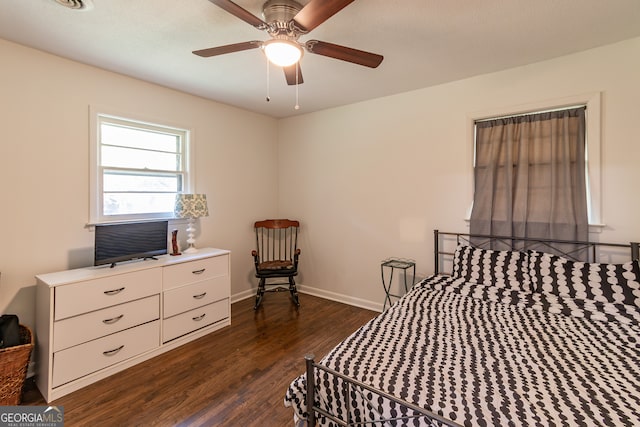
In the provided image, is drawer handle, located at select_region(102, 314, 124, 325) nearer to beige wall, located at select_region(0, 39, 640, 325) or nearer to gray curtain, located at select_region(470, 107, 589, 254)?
beige wall, located at select_region(0, 39, 640, 325)

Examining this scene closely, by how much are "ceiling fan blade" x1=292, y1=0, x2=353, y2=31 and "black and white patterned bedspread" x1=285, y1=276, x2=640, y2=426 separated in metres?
1.68

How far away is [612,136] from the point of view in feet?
7.54

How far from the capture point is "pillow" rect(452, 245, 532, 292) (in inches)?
91.9

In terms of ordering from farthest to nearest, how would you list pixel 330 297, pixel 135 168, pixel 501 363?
pixel 330 297, pixel 135 168, pixel 501 363

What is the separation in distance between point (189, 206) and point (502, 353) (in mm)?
2906

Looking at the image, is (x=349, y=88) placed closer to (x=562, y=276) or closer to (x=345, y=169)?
(x=345, y=169)

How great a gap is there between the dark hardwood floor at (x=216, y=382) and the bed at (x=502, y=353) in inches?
30.6

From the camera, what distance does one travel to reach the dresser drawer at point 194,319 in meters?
2.63

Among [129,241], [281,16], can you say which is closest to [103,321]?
[129,241]

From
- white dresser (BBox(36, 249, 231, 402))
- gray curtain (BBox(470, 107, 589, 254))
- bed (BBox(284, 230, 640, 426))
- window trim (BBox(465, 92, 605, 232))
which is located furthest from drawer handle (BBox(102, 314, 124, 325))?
window trim (BBox(465, 92, 605, 232))

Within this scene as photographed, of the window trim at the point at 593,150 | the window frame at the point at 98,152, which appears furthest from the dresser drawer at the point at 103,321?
the window trim at the point at 593,150

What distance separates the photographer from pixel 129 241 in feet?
8.52

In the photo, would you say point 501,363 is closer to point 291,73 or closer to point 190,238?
point 291,73

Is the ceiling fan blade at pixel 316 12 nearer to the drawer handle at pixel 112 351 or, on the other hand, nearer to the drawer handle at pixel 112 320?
the drawer handle at pixel 112 320
